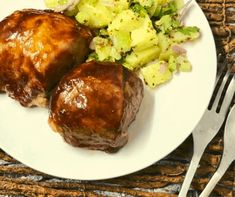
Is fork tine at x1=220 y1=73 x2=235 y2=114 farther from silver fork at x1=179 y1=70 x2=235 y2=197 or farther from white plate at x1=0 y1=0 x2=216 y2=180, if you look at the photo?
white plate at x1=0 y1=0 x2=216 y2=180

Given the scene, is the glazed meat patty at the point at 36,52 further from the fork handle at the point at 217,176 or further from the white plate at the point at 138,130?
the fork handle at the point at 217,176

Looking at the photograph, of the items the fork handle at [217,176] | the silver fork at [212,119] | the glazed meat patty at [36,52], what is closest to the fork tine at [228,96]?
the silver fork at [212,119]

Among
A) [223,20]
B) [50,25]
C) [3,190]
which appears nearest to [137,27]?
[50,25]

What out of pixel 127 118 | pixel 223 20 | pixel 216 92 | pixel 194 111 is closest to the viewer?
pixel 127 118

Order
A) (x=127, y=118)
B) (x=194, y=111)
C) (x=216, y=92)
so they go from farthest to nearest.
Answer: (x=216, y=92), (x=194, y=111), (x=127, y=118)

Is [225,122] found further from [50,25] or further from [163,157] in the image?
[50,25]

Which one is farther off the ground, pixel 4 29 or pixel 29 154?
pixel 4 29
